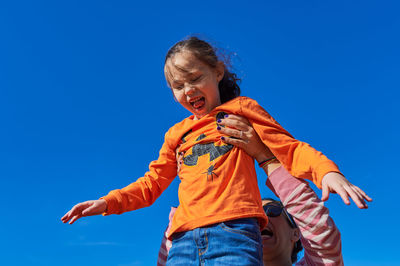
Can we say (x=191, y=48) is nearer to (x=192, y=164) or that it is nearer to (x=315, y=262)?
(x=192, y=164)

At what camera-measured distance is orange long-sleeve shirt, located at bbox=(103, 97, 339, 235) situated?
3076 millimetres

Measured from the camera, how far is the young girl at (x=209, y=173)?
116 inches

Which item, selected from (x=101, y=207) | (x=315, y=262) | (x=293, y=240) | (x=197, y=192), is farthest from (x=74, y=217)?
(x=293, y=240)

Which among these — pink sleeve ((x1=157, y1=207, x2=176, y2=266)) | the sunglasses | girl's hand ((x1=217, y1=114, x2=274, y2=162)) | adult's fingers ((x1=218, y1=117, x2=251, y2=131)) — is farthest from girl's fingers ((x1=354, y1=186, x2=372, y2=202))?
the sunglasses

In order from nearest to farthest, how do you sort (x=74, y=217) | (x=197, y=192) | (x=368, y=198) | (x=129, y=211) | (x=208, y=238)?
(x=368, y=198) → (x=208, y=238) → (x=197, y=192) → (x=74, y=217) → (x=129, y=211)

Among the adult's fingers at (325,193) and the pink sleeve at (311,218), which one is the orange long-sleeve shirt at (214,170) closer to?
the adult's fingers at (325,193)

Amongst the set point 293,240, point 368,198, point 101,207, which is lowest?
point 368,198

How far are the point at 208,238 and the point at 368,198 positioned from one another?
1.23 metres

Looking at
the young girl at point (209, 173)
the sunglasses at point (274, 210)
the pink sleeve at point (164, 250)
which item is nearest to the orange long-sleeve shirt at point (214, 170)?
the young girl at point (209, 173)

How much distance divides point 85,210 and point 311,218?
2.14 metres

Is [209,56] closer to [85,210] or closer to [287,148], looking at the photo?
[287,148]

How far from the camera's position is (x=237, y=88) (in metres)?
4.32

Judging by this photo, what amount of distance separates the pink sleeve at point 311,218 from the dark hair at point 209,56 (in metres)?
Answer: 1.09

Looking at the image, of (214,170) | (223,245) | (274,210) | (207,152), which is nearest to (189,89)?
(207,152)
